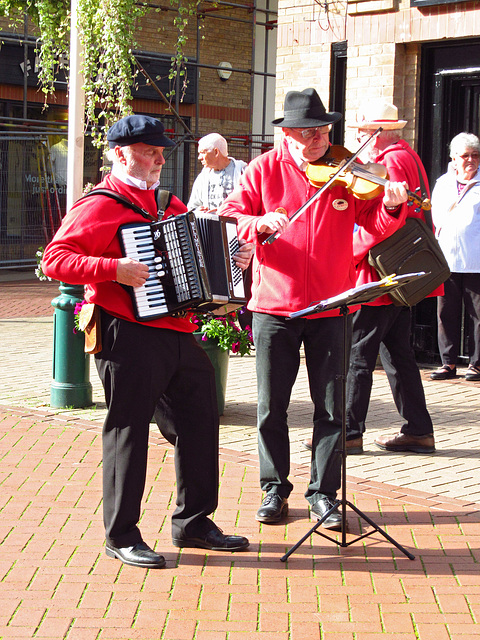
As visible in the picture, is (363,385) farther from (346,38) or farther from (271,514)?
(346,38)

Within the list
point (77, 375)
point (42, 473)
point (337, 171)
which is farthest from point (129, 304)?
point (77, 375)

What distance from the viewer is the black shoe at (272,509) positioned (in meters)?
5.09

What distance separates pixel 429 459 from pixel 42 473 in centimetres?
242

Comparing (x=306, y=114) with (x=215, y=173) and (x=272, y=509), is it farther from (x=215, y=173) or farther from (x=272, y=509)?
(x=215, y=173)

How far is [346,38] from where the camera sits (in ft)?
30.3

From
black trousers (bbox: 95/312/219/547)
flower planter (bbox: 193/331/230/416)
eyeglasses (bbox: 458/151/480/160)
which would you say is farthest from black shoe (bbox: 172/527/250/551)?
eyeglasses (bbox: 458/151/480/160)

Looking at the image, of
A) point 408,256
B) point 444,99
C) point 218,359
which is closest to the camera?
→ point 408,256

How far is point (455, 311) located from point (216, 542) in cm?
473

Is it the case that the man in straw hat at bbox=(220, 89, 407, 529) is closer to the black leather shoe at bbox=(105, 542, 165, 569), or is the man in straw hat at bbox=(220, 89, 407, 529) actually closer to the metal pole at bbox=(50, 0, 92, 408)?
the black leather shoe at bbox=(105, 542, 165, 569)

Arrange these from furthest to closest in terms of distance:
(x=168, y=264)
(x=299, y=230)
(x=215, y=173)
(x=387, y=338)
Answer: (x=215, y=173) → (x=387, y=338) → (x=299, y=230) → (x=168, y=264)

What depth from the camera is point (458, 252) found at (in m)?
8.72

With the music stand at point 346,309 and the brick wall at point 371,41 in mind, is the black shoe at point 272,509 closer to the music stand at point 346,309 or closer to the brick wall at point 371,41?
the music stand at point 346,309

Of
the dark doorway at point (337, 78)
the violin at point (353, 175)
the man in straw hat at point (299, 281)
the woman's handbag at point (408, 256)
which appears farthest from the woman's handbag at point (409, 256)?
the dark doorway at point (337, 78)

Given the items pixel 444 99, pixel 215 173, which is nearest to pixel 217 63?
pixel 215 173
